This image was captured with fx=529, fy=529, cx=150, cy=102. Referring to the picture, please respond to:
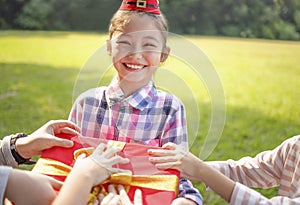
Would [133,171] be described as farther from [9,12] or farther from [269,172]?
[9,12]

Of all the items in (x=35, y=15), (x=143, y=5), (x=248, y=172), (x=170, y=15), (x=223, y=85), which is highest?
(x=143, y=5)

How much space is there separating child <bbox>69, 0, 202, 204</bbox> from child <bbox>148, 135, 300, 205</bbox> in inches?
5.2

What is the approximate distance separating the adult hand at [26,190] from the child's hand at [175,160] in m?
0.22

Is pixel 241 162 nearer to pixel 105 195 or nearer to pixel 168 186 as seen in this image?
pixel 168 186

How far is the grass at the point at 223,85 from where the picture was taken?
117 inches

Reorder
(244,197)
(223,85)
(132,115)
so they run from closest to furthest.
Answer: (244,197), (132,115), (223,85)

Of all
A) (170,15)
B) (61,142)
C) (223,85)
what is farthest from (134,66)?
(170,15)

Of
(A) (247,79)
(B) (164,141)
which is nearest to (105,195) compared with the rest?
(B) (164,141)

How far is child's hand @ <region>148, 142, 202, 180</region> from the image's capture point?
1050 millimetres

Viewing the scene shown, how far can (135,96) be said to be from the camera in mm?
1260

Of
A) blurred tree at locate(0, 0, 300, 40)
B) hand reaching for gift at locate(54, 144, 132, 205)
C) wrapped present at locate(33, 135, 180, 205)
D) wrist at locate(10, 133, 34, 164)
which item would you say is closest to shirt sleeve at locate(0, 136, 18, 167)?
wrist at locate(10, 133, 34, 164)

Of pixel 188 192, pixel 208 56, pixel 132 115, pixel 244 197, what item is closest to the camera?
pixel 244 197

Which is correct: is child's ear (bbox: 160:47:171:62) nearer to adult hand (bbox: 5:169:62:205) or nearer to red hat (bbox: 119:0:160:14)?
red hat (bbox: 119:0:160:14)

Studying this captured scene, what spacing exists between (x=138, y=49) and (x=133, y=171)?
29 centimetres
